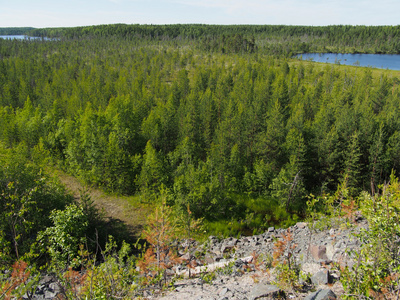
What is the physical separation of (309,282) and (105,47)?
175m

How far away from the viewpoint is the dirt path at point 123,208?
1188 inches

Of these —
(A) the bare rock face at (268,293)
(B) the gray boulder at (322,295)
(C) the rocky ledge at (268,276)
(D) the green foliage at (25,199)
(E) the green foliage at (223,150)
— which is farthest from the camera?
(E) the green foliage at (223,150)

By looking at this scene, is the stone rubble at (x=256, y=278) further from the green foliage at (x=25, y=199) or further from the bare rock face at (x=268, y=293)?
the green foliage at (x=25, y=199)

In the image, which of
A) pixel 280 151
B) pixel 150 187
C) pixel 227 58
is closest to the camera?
pixel 150 187

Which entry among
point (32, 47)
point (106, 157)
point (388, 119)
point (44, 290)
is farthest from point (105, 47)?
point (44, 290)

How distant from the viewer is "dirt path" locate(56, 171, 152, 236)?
30175mm

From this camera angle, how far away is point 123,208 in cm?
3341

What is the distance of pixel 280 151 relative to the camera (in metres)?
39.9

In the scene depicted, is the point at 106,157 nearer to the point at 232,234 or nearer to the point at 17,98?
the point at 232,234

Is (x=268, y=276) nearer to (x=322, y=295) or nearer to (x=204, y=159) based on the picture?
(x=322, y=295)

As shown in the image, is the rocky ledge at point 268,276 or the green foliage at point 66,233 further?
the green foliage at point 66,233

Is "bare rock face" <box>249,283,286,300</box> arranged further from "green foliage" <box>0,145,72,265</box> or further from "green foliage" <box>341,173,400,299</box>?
"green foliage" <box>0,145,72,265</box>

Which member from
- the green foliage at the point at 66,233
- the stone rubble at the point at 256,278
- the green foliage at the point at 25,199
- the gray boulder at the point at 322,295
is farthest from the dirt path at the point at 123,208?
the gray boulder at the point at 322,295

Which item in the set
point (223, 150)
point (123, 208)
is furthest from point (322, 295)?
point (223, 150)
